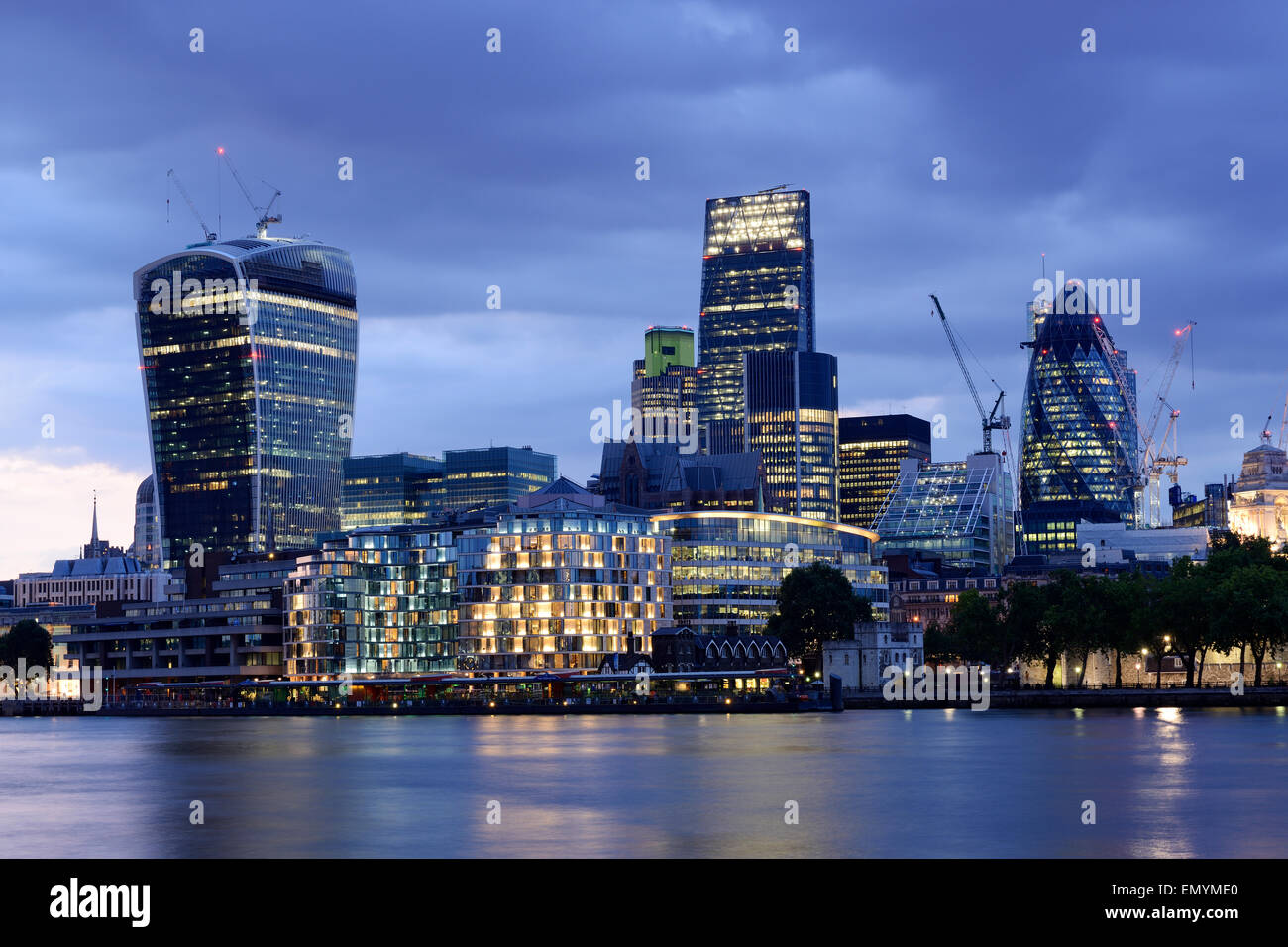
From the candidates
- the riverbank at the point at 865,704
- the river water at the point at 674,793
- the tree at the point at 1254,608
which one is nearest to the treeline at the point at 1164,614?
the tree at the point at 1254,608

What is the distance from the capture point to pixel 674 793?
79.7 metres

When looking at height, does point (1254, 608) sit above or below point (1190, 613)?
above

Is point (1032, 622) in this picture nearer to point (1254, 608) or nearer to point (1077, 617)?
point (1077, 617)

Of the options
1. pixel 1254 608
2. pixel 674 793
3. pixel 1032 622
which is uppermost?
pixel 1254 608

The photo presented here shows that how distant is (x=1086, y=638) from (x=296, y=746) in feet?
321

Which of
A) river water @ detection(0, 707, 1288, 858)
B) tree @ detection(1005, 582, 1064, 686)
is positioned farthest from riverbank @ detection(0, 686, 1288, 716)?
river water @ detection(0, 707, 1288, 858)

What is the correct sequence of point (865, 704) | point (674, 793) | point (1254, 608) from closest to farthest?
1. point (674, 793)
2. point (1254, 608)
3. point (865, 704)

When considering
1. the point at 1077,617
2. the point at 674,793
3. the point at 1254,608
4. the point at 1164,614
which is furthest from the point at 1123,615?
the point at 674,793

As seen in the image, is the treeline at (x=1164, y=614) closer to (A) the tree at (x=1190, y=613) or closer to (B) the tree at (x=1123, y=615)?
(B) the tree at (x=1123, y=615)
